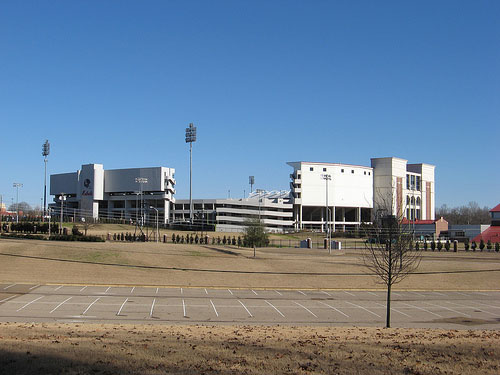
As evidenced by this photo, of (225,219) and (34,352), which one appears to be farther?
(225,219)

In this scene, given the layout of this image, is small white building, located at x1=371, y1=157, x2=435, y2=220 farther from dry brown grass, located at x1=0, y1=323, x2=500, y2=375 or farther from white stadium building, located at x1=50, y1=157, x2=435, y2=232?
dry brown grass, located at x1=0, y1=323, x2=500, y2=375

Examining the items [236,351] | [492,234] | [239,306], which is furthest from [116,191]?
[236,351]

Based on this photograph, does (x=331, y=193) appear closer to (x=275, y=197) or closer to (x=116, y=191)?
(x=275, y=197)

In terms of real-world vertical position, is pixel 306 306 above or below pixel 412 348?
below

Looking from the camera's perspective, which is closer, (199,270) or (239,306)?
(239,306)

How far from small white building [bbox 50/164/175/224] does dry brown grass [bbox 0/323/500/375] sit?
109523mm

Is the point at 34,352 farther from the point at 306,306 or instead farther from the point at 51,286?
the point at 51,286

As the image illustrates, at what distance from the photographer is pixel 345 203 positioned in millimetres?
142375

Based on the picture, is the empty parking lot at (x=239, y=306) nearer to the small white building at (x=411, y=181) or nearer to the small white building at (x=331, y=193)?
the small white building at (x=331, y=193)

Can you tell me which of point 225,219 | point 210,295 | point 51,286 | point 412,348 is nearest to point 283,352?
point 412,348

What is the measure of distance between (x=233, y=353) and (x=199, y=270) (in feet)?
103

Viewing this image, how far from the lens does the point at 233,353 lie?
462 inches

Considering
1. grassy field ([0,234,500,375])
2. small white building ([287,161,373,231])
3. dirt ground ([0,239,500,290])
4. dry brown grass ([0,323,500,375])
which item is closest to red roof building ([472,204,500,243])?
small white building ([287,161,373,231])

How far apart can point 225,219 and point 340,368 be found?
12065 centimetres
